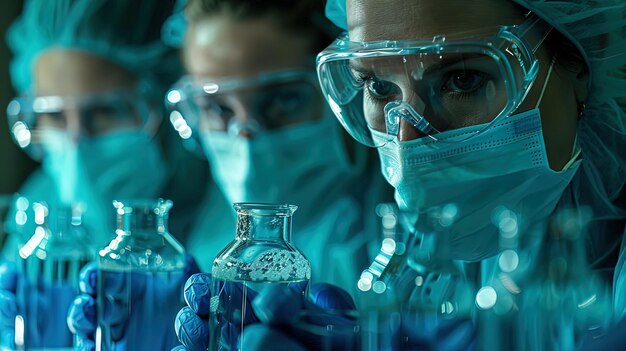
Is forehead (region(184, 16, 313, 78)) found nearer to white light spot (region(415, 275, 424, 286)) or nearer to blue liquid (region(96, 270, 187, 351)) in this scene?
blue liquid (region(96, 270, 187, 351))

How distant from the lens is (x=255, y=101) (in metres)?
2.08

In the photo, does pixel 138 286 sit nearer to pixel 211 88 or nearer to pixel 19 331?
pixel 19 331

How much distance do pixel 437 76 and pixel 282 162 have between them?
94cm

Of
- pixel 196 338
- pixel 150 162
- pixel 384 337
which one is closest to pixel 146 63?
pixel 150 162

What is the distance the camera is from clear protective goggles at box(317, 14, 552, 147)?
1.21 meters

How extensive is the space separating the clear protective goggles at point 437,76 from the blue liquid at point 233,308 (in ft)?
1.09

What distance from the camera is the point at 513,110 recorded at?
4.05ft

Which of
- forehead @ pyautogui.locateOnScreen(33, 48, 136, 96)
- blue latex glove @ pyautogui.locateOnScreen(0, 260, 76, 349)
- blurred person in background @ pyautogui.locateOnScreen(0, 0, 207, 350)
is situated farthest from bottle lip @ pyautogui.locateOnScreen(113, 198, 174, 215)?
forehead @ pyautogui.locateOnScreen(33, 48, 136, 96)

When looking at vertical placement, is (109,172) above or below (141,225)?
above

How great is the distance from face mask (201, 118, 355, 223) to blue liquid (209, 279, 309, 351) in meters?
0.95

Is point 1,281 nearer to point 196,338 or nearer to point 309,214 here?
point 196,338

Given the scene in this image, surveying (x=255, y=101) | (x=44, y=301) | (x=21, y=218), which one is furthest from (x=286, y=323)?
(x=255, y=101)

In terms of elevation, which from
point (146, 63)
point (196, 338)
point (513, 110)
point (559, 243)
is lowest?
point (196, 338)

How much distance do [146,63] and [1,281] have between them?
123 cm
